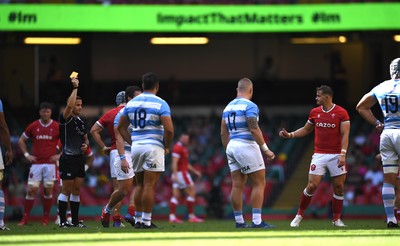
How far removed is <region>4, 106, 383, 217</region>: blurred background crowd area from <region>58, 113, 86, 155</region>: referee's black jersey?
1003cm

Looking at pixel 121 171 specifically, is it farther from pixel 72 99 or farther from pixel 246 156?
pixel 246 156

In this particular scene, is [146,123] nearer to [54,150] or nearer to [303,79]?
[54,150]

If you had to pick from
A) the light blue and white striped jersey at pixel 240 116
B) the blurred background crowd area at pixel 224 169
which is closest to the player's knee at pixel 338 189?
the light blue and white striped jersey at pixel 240 116

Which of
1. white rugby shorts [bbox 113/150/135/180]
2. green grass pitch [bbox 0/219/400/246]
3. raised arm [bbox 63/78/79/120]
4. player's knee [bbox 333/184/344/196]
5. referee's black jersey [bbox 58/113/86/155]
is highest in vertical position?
raised arm [bbox 63/78/79/120]

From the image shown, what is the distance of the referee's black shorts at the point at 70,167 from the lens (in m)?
18.0

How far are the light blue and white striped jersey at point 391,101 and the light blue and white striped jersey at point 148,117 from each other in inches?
132

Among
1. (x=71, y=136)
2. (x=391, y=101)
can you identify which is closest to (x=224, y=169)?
(x=71, y=136)

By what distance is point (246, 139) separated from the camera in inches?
667

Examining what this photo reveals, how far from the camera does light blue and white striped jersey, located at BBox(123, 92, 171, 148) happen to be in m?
16.0

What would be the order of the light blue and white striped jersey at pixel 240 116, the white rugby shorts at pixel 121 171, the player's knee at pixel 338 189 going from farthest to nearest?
the player's knee at pixel 338 189
the white rugby shorts at pixel 121 171
the light blue and white striped jersey at pixel 240 116

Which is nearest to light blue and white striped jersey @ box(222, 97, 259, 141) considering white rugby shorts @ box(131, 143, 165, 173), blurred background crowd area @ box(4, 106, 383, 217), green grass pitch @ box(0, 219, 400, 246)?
white rugby shorts @ box(131, 143, 165, 173)

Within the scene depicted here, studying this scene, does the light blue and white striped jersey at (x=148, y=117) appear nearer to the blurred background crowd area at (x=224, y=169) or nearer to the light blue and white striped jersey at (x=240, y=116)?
the light blue and white striped jersey at (x=240, y=116)

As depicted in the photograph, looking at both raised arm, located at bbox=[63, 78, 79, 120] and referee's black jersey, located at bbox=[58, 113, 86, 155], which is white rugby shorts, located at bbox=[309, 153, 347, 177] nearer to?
referee's black jersey, located at bbox=[58, 113, 86, 155]

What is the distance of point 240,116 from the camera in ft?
55.2
